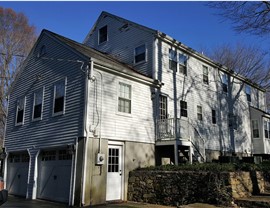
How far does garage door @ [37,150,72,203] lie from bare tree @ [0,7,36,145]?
1350cm

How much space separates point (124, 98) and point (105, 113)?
4.69 feet

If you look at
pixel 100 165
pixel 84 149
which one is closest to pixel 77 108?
pixel 84 149

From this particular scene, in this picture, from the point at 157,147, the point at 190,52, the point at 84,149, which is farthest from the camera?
the point at 190,52

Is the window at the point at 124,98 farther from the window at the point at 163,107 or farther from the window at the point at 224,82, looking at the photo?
the window at the point at 224,82

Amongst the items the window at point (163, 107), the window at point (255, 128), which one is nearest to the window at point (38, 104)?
the window at point (163, 107)

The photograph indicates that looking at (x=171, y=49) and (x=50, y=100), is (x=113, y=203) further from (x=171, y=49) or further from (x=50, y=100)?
(x=171, y=49)

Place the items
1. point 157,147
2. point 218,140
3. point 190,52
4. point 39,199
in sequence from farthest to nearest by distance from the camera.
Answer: point 218,140, point 190,52, point 157,147, point 39,199

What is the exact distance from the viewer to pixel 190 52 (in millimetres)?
16781

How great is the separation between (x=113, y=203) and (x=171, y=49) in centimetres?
925

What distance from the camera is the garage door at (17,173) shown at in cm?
1377

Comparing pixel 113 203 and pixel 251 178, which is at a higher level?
pixel 251 178

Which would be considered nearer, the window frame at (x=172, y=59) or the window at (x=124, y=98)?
the window at (x=124, y=98)

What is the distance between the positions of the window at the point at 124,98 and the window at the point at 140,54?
10.4 feet

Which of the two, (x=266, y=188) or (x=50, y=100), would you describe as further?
(x=50, y=100)
